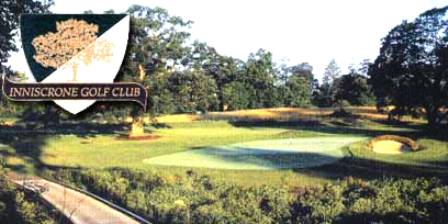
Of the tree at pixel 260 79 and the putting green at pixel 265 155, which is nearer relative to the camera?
the putting green at pixel 265 155

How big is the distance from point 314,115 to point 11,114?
13.8ft

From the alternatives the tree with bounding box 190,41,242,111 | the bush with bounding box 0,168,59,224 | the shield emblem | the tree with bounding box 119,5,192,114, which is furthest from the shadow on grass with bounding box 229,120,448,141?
the bush with bounding box 0,168,59,224

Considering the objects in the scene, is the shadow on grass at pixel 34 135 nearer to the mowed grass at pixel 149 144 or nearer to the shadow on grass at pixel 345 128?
the mowed grass at pixel 149 144

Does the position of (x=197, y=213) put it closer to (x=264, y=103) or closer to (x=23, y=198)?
(x=264, y=103)

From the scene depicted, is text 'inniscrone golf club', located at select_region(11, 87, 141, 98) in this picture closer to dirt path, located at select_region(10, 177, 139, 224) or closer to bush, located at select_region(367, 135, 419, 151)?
dirt path, located at select_region(10, 177, 139, 224)

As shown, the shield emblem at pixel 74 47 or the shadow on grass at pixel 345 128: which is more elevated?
the shield emblem at pixel 74 47

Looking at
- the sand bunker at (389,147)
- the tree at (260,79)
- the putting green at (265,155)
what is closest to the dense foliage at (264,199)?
the putting green at (265,155)

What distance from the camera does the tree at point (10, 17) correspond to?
32.8ft

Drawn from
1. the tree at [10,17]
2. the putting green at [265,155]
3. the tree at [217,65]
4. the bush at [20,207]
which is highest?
the tree at [10,17]

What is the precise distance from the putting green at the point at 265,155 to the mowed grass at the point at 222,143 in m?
0.05

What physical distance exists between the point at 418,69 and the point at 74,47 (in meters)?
4.64

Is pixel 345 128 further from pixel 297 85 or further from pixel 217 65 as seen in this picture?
pixel 217 65

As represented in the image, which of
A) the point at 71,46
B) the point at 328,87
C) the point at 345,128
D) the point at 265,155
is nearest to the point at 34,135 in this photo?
the point at 71,46

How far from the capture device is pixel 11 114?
9906 millimetres
